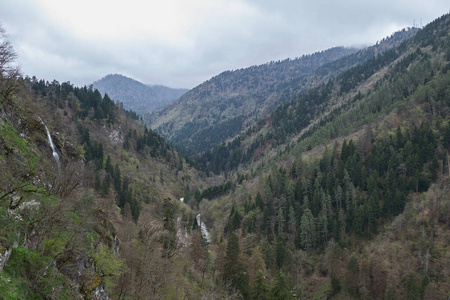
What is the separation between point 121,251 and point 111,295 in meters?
10.1

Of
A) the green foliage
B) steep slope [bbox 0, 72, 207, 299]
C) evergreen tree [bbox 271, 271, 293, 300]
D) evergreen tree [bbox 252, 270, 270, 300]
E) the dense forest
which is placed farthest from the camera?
evergreen tree [bbox 271, 271, 293, 300]

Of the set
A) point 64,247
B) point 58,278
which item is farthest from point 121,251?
point 58,278

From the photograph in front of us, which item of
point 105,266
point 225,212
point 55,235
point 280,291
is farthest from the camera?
point 225,212

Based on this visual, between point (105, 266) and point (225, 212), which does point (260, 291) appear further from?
point (225, 212)

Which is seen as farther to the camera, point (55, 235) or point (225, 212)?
point (225, 212)

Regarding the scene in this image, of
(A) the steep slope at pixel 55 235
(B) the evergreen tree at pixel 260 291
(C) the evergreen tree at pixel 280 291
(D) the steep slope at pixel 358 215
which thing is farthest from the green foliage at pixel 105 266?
(C) the evergreen tree at pixel 280 291

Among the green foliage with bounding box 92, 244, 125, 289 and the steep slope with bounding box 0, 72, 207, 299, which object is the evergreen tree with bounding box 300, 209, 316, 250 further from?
the green foliage with bounding box 92, 244, 125, 289

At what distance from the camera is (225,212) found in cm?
14100

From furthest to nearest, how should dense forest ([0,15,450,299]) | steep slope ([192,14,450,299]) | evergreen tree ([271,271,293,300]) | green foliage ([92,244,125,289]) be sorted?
steep slope ([192,14,450,299])
evergreen tree ([271,271,293,300])
green foliage ([92,244,125,289])
dense forest ([0,15,450,299])

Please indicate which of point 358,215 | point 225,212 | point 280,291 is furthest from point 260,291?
point 225,212

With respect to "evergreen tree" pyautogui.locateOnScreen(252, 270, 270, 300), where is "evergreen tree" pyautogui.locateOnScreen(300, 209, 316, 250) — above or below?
below

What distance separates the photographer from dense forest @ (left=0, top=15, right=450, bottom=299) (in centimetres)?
2541

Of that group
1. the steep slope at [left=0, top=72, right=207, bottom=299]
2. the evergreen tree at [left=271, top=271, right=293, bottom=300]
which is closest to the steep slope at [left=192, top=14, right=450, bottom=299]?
the evergreen tree at [left=271, top=271, right=293, bottom=300]

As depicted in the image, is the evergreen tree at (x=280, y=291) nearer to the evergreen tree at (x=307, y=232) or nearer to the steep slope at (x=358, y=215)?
the steep slope at (x=358, y=215)
